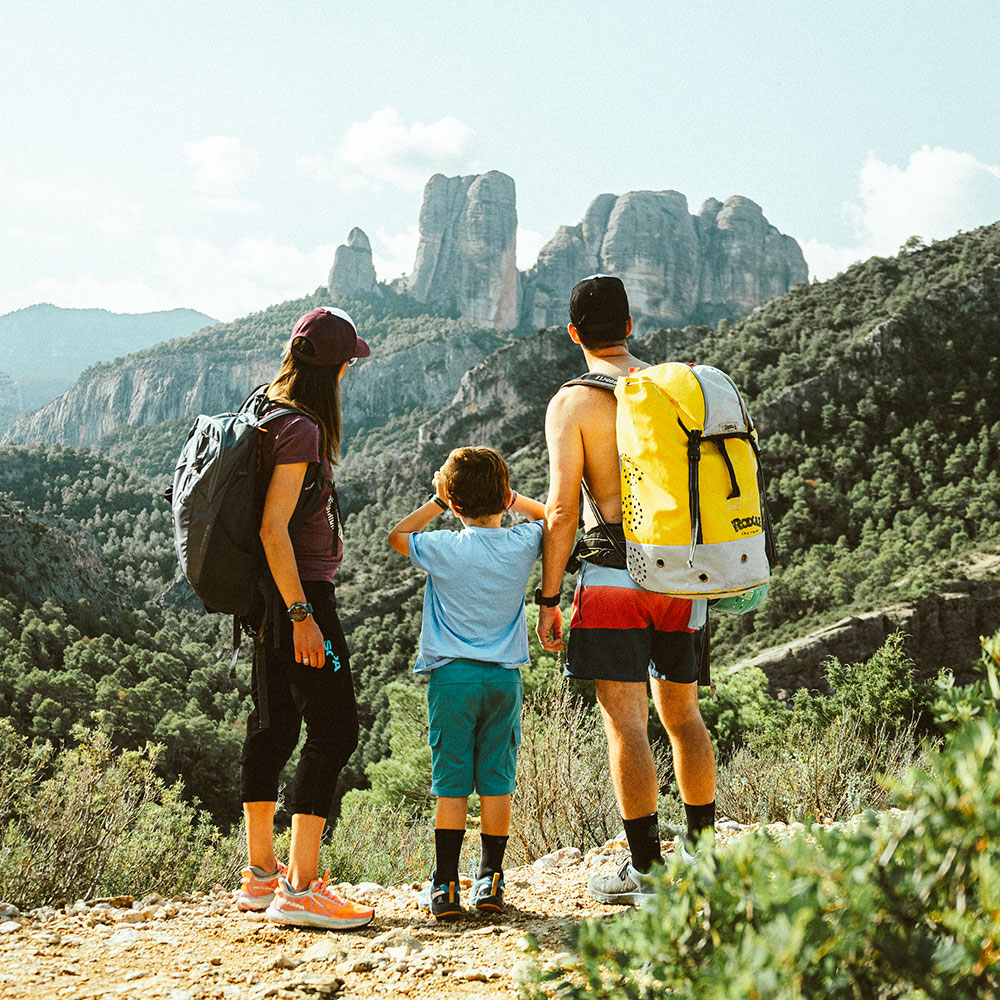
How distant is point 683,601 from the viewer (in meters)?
2.25

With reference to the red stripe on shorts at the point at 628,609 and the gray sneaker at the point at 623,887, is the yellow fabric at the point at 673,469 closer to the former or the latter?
the red stripe on shorts at the point at 628,609

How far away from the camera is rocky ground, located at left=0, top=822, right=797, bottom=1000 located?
67.1 inches

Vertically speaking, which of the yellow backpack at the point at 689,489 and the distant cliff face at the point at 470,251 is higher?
the distant cliff face at the point at 470,251

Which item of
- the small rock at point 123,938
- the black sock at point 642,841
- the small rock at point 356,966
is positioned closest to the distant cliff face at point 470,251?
the black sock at point 642,841

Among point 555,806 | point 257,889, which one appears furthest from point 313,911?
point 555,806

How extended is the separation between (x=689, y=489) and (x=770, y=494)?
3661 cm

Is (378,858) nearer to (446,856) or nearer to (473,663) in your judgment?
(446,856)

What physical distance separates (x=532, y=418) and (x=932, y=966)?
56296 millimetres

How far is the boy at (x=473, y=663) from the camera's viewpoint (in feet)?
7.65

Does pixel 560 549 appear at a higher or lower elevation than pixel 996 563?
lower

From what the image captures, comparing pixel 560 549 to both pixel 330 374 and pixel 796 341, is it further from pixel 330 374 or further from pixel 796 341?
pixel 796 341

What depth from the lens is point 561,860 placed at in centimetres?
326

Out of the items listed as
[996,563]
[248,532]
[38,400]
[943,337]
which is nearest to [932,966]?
[248,532]

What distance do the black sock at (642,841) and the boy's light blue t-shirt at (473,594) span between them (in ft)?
1.84
